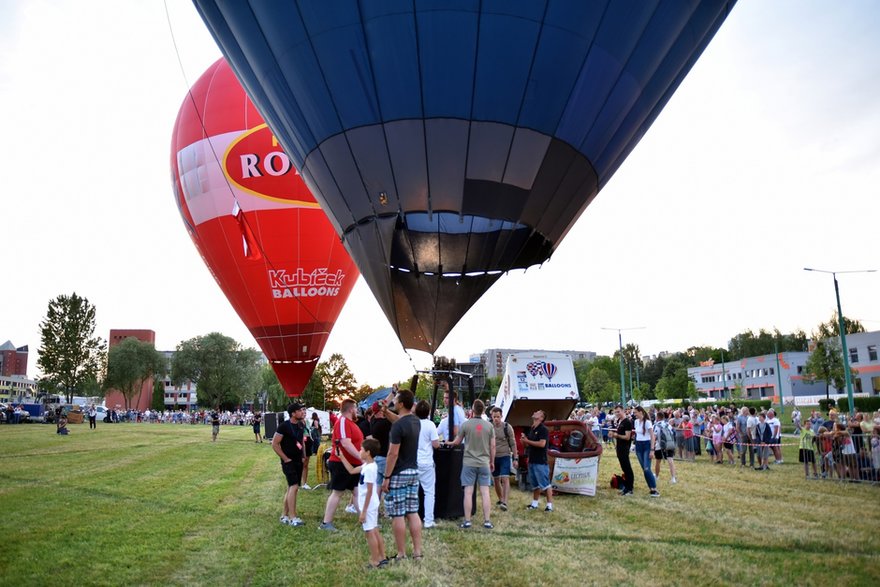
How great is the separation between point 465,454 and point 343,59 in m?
5.10

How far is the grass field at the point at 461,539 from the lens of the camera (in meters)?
5.54

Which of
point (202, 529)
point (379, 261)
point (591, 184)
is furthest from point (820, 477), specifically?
point (202, 529)

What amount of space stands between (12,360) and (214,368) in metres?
125

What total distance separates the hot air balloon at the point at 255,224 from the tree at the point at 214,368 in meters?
51.1

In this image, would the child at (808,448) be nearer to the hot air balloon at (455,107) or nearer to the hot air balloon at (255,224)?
the hot air balloon at (455,107)

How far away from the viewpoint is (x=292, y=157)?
9875 millimetres

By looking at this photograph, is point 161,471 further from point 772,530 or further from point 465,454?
point 772,530

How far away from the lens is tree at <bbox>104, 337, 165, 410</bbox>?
69500 mm

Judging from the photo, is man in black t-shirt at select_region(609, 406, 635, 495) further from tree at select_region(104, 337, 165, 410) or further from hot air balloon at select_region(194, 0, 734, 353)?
tree at select_region(104, 337, 165, 410)

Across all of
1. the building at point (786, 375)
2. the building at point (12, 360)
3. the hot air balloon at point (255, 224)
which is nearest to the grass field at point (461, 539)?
the hot air balloon at point (255, 224)

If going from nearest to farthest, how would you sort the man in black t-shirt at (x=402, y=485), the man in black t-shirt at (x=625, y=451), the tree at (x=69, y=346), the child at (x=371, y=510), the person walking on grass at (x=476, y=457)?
1. the child at (x=371, y=510)
2. the man in black t-shirt at (x=402, y=485)
3. the person walking on grass at (x=476, y=457)
4. the man in black t-shirt at (x=625, y=451)
5. the tree at (x=69, y=346)

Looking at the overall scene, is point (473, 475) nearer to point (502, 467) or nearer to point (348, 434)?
point (502, 467)

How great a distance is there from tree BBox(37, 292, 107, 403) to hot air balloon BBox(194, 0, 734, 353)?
6108 cm

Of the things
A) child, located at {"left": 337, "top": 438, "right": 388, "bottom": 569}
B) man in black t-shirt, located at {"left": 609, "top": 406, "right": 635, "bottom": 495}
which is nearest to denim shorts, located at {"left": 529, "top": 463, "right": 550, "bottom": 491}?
man in black t-shirt, located at {"left": 609, "top": 406, "right": 635, "bottom": 495}
